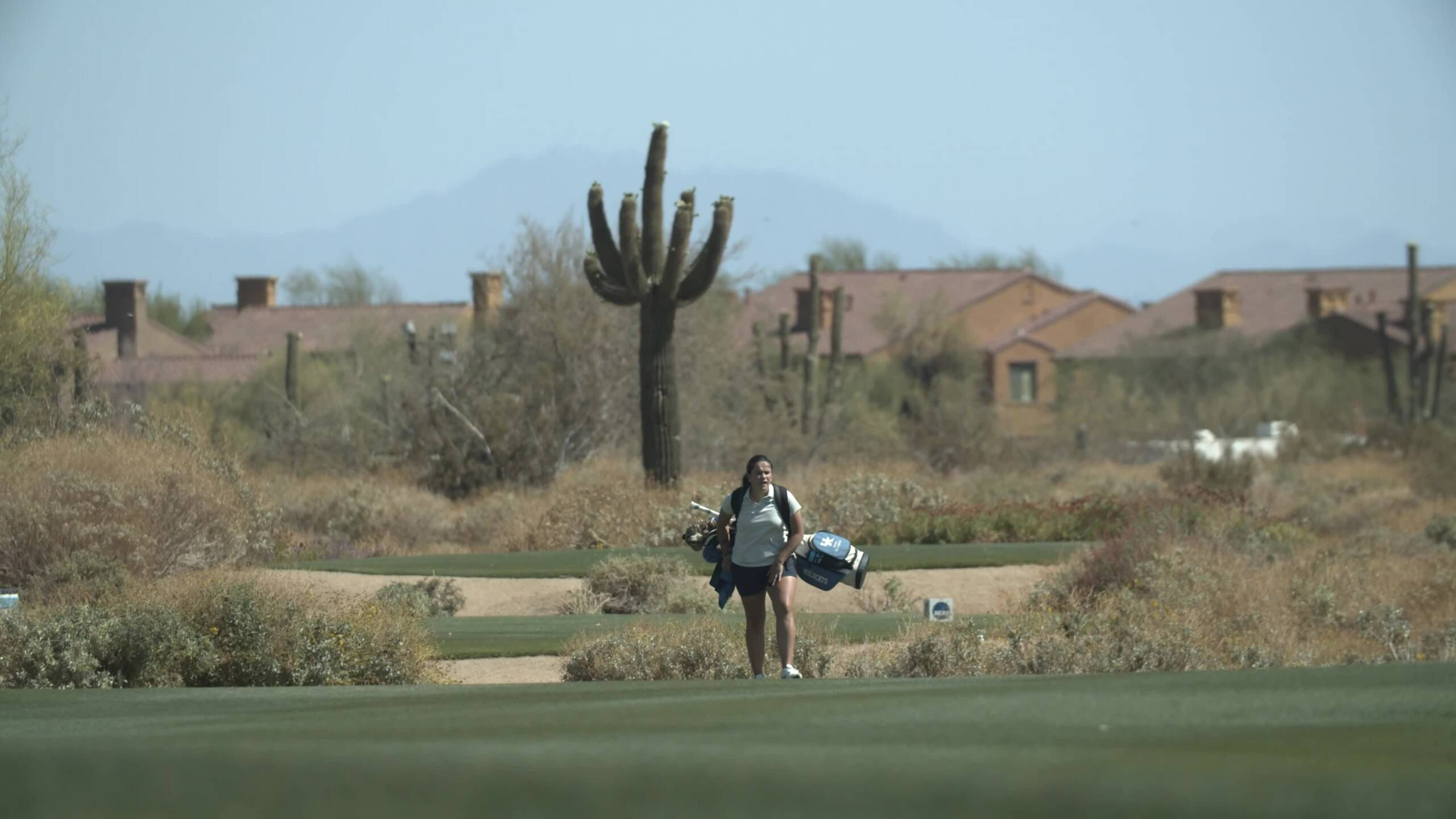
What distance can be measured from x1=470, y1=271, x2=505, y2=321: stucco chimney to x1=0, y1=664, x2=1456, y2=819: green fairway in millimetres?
29396

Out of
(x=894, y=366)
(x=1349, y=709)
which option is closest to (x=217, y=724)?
(x=1349, y=709)

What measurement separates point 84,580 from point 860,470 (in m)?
14.7

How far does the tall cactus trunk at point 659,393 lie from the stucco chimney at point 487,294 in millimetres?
12539

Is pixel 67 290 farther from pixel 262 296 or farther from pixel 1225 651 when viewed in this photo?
pixel 262 296

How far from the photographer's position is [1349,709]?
8797mm

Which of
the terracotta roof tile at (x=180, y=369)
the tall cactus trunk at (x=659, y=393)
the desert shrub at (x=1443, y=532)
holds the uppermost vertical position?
the terracotta roof tile at (x=180, y=369)

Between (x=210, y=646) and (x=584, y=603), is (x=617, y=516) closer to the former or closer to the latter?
(x=584, y=603)

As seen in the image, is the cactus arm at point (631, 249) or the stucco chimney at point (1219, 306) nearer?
the cactus arm at point (631, 249)

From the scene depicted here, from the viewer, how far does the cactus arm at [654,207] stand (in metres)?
26.5

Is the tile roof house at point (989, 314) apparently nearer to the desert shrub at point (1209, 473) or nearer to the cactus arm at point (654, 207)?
the desert shrub at point (1209, 473)

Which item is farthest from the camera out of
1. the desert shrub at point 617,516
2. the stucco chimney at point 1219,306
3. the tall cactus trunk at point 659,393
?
the stucco chimney at point 1219,306

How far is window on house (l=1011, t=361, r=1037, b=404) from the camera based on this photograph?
76.2 metres

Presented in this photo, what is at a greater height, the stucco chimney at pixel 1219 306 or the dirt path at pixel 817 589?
the stucco chimney at pixel 1219 306

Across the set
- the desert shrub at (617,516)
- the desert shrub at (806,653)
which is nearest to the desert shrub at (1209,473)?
the desert shrub at (617,516)
